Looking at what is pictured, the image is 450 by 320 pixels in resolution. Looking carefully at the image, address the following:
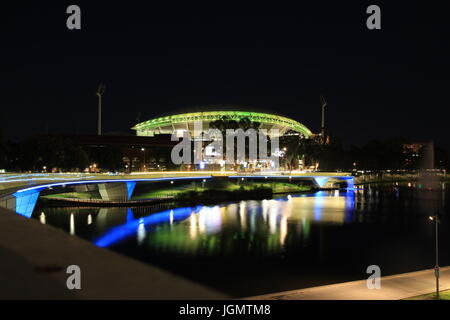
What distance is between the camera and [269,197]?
7188 cm

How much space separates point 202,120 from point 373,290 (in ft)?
352

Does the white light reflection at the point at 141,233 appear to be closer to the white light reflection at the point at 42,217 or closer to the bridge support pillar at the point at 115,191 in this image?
the white light reflection at the point at 42,217

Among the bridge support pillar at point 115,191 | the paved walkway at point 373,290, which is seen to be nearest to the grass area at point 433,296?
the paved walkway at point 373,290

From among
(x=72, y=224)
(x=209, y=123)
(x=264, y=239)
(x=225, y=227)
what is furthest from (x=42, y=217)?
(x=209, y=123)

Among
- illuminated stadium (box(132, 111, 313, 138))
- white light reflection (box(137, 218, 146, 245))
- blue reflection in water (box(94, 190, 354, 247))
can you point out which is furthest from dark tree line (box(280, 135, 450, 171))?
white light reflection (box(137, 218, 146, 245))

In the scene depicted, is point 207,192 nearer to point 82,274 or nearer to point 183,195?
point 183,195

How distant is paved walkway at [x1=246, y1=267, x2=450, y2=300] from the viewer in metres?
14.8

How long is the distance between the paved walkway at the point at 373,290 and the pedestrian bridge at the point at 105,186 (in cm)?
1856

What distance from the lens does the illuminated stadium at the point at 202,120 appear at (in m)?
122

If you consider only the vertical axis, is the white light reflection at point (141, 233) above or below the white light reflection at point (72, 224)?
below

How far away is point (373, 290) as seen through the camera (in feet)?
51.3

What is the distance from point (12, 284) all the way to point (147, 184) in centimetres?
7100
